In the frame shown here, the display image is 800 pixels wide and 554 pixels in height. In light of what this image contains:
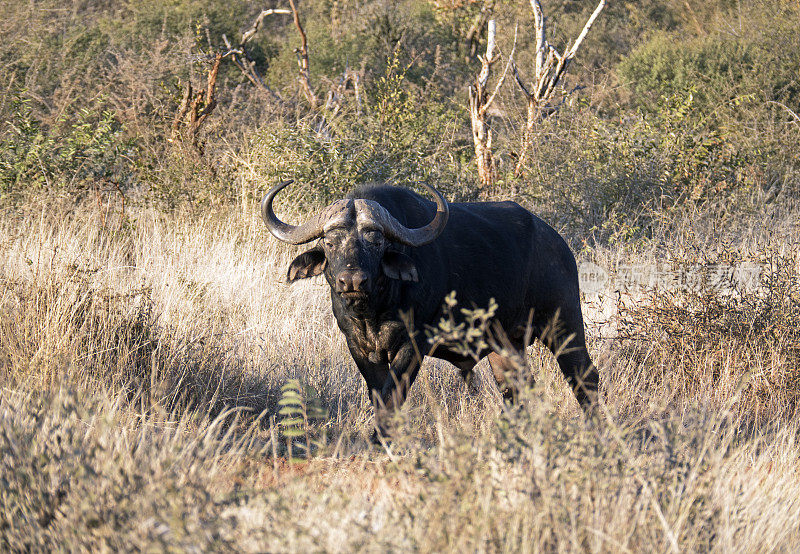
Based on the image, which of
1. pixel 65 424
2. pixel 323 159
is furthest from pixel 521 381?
pixel 323 159

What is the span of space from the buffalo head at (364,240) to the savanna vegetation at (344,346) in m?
0.72

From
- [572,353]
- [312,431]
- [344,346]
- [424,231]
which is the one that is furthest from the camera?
[344,346]

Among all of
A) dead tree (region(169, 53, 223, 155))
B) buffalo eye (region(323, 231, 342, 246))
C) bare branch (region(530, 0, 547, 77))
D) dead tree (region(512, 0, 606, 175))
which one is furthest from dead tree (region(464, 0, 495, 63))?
buffalo eye (region(323, 231, 342, 246))

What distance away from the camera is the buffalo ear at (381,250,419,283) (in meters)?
5.04

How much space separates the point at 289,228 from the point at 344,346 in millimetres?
1793

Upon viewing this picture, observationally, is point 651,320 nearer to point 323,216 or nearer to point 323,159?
point 323,216

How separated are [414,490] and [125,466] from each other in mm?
1042

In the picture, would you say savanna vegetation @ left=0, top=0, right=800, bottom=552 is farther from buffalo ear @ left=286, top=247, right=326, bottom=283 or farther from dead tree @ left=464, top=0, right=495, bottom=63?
dead tree @ left=464, top=0, right=495, bottom=63

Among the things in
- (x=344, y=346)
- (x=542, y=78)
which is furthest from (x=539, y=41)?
(x=344, y=346)

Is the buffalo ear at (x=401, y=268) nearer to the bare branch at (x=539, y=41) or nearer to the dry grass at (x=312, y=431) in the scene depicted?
the dry grass at (x=312, y=431)

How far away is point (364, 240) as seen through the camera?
5082 mm

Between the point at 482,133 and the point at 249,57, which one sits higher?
the point at 249,57

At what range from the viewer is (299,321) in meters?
7.46

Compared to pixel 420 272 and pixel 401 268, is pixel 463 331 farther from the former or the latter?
pixel 420 272
